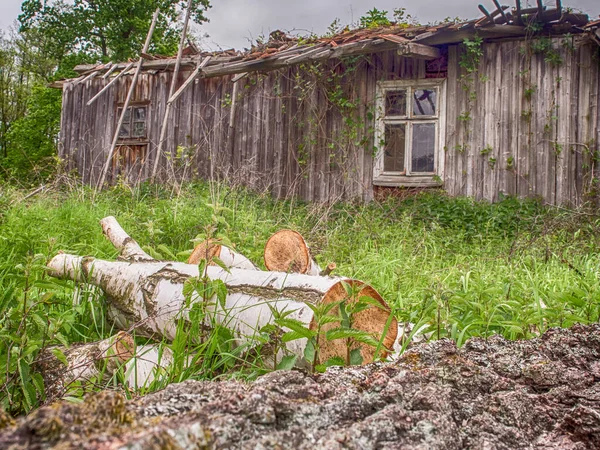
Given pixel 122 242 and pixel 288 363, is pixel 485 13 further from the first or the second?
pixel 288 363

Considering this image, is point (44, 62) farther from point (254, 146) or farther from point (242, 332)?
point (242, 332)

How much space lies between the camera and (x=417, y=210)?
28.4 feet

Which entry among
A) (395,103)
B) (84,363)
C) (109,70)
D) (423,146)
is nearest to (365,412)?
(84,363)

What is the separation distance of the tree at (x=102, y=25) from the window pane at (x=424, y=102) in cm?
1638

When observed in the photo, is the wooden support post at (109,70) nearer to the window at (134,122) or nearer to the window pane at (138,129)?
the window at (134,122)

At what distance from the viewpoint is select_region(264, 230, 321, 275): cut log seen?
13.5 feet

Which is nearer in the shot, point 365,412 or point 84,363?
point 365,412

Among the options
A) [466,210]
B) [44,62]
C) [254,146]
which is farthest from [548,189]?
[44,62]

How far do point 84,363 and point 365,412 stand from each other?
178 cm

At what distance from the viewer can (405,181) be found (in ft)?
30.9

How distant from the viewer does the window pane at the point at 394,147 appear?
31.3 ft

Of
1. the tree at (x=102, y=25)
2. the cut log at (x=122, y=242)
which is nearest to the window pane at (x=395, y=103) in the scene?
the cut log at (x=122, y=242)

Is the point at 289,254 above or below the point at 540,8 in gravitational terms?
below

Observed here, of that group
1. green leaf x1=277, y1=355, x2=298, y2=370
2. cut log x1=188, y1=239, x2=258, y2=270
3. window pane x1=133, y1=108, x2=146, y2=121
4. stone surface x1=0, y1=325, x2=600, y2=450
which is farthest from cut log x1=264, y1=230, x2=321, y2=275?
window pane x1=133, y1=108, x2=146, y2=121
